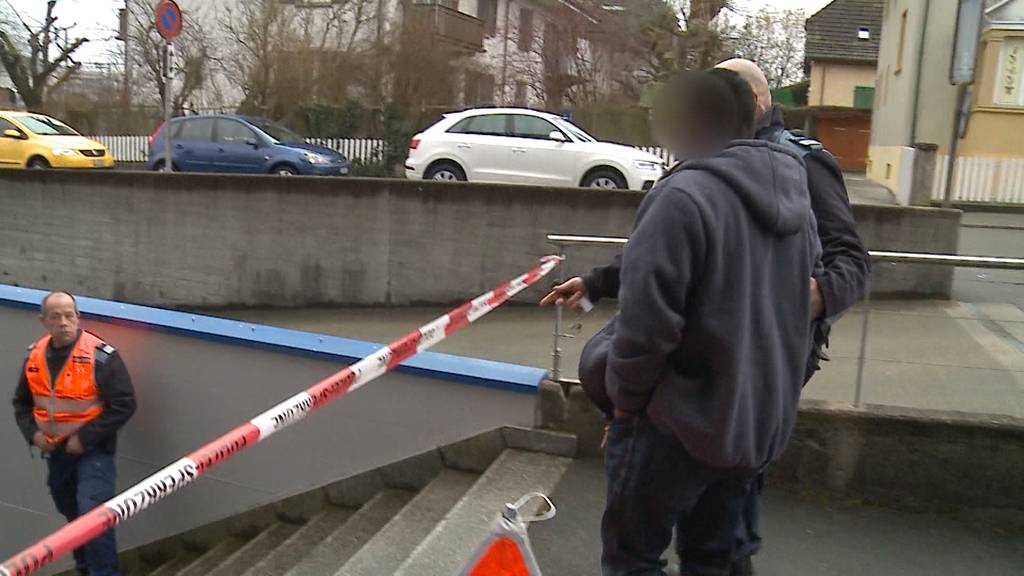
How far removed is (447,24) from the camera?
25812 mm

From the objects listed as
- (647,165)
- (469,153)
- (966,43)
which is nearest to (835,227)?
(647,165)

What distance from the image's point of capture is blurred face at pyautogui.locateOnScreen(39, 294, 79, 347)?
487 centimetres

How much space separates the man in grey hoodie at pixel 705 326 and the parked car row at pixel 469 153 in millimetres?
8753

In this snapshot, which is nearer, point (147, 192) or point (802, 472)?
point (802, 472)

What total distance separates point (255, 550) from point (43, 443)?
4.48 ft

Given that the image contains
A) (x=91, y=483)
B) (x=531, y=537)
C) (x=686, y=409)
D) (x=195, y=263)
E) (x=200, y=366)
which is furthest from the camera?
(x=195, y=263)

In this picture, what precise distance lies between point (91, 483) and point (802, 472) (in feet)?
12.9

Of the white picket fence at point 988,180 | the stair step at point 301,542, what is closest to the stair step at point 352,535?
the stair step at point 301,542

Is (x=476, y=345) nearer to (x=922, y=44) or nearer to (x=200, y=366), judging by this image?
(x=200, y=366)

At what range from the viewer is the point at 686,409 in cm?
212

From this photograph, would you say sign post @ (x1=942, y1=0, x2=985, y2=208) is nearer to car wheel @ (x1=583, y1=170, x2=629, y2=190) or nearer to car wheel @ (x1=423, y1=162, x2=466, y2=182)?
car wheel @ (x1=583, y1=170, x2=629, y2=190)

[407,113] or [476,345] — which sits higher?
[407,113]

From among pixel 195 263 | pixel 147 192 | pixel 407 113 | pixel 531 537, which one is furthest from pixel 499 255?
pixel 407 113

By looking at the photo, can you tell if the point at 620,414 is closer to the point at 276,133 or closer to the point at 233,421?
the point at 233,421
